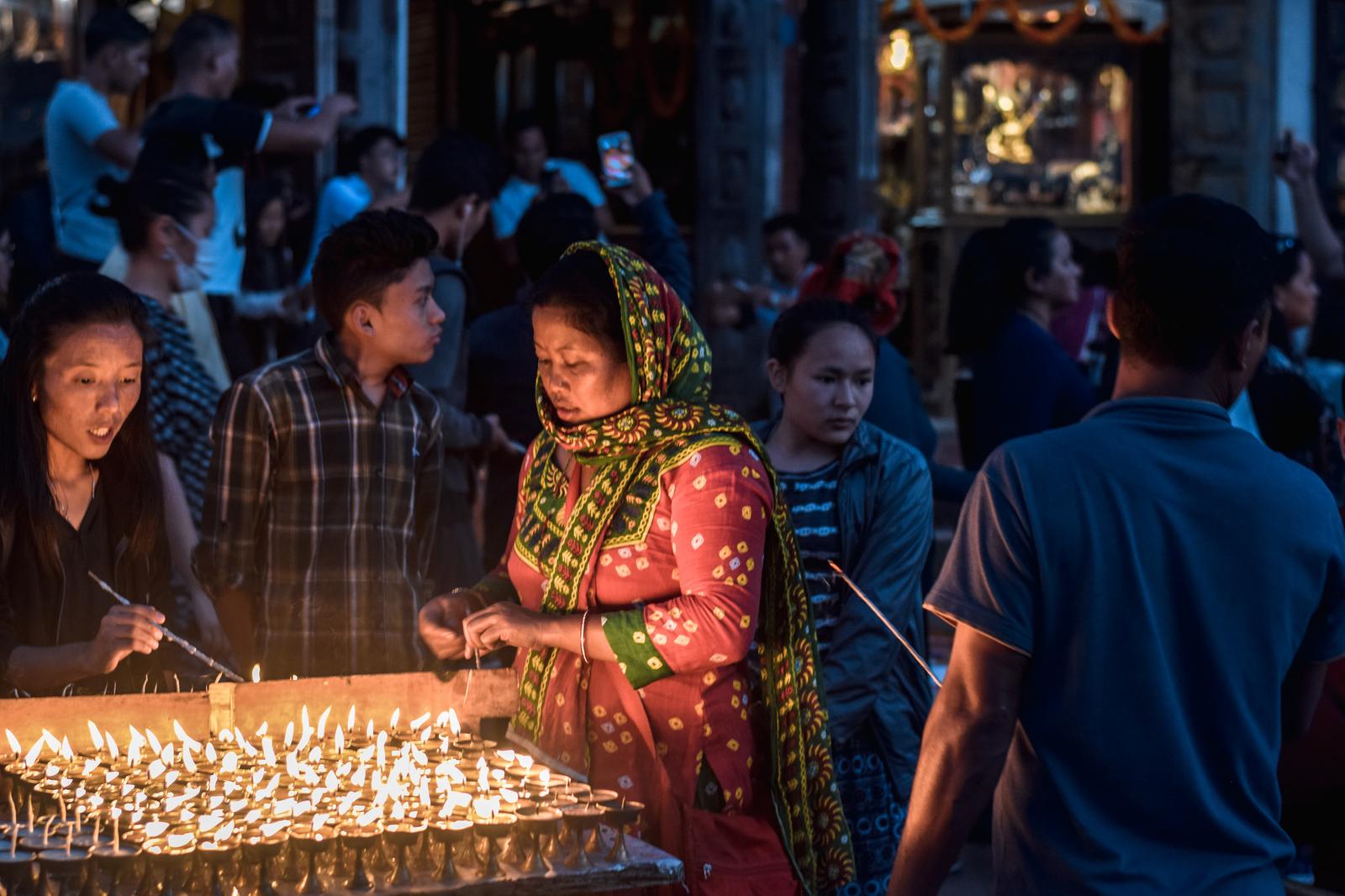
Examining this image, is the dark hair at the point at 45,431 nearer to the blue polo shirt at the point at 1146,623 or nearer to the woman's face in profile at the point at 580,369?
the woman's face in profile at the point at 580,369

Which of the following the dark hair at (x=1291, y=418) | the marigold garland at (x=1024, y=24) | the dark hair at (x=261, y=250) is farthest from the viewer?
the marigold garland at (x=1024, y=24)

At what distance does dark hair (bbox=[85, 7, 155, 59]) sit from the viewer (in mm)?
6574

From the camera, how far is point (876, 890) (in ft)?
13.1

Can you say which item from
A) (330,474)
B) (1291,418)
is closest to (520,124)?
(1291,418)

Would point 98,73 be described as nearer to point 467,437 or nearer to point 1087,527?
point 467,437

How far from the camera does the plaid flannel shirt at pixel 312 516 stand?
3984mm

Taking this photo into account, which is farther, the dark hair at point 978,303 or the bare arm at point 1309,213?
the bare arm at point 1309,213

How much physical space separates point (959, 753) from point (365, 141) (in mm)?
6257

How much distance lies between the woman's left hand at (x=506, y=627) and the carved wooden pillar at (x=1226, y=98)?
28.4 ft

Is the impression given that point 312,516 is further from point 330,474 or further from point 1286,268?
point 1286,268

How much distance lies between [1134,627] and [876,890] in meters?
1.83

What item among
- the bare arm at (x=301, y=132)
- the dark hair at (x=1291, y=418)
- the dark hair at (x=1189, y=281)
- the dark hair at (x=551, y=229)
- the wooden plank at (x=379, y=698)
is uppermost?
the bare arm at (x=301, y=132)

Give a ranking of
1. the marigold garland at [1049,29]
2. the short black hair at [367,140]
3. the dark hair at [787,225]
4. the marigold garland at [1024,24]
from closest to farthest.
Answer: the short black hair at [367,140] < the dark hair at [787,225] < the marigold garland at [1049,29] < the marigold garland at [1024,24]

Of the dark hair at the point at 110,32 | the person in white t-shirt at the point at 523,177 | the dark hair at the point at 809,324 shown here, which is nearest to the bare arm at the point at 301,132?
A: the dark hair at the point at 110,32
